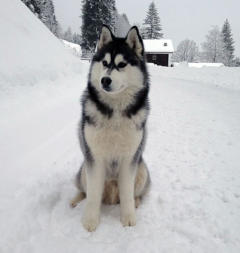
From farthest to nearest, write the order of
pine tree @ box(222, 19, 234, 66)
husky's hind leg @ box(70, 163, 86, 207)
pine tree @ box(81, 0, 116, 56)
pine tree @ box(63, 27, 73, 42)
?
pine tree @ box(63, 27, 73, 42) → pine tree @ box(222, 19, 234, 66) → pine tree @ box(81, 0, 116, 56) → husky's hind leg @ box(70, 163, 86, 207)

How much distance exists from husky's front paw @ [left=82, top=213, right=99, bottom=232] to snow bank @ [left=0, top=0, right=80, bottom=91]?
4376 mm

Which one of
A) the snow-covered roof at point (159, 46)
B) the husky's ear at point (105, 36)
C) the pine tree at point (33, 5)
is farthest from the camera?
the snow-covered roof at point (159, 46)

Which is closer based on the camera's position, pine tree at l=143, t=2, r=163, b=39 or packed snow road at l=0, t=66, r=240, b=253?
packed snow road at l=0, t=66, r=240, b=253

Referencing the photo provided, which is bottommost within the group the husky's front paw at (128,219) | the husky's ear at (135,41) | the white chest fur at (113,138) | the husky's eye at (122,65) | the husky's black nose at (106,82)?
the husky's front paw at (128,219)

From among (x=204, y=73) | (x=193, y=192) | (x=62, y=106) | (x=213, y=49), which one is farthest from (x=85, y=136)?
(x=213, y=49)

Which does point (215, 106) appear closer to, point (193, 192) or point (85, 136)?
point (193, 192)

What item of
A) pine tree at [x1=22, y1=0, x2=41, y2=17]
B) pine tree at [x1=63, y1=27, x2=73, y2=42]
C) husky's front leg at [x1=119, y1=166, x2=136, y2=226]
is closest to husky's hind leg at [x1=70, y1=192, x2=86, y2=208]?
husky's front leg at [x1=119, y1=166, x2=136, y2=226]

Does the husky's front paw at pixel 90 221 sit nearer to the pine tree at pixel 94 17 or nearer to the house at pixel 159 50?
the pine tree at pixel 94 17

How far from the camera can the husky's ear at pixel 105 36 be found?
2656 mm

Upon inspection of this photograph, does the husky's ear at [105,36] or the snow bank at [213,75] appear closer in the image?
the husky's ear at [105,36]

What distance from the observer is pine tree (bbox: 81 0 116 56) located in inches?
1214

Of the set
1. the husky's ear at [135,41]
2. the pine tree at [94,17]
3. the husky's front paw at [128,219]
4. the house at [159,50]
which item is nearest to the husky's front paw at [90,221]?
the husky's front paw at [128,219]

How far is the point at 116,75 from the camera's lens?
2.38 meters

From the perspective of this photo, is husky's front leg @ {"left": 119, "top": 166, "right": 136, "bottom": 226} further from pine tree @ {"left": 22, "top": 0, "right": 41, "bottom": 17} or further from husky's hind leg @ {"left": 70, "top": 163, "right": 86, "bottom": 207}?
pine tree @ {"left": 22, "top": 0, "right": 41, "bottom": 17}
